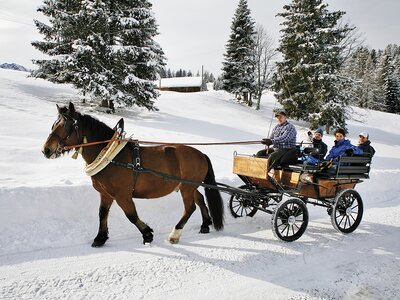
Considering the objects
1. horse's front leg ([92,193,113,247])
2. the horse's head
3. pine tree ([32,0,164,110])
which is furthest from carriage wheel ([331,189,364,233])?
pine tree ([32,0,164,110])

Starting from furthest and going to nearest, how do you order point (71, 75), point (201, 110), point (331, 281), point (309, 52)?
point (201, 110), point (309, 52), point (71, 75), point (331, 281)

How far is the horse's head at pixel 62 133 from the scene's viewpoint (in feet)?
14.4

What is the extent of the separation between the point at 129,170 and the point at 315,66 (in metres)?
22.7

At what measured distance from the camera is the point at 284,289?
3.78m

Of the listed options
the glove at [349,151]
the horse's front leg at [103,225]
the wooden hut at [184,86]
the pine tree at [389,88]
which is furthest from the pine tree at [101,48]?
the pine tree at [389,88]

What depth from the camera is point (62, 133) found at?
4.47 meters

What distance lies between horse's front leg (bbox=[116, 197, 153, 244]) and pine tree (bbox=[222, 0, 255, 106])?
30.6m

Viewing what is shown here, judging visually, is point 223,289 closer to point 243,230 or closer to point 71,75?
point 243,230

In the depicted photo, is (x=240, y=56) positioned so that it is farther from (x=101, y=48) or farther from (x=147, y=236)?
(x=147, y=236)

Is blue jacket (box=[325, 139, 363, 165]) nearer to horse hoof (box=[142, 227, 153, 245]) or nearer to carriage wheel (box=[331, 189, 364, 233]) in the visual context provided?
carriage wheel (box=[331, 189, 364, 233])

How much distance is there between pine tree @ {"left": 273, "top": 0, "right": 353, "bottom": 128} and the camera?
78.2 feet

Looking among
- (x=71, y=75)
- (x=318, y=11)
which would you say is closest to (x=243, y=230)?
(x=71, y=75)

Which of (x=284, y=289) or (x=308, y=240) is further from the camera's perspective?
(x=308, y=240)

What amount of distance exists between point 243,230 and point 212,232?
605 millimetres
